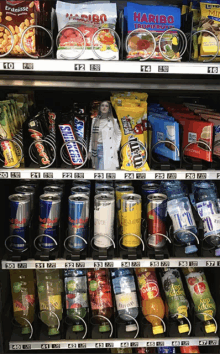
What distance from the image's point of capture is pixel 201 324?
190 centimetres

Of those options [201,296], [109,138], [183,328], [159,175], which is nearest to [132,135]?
[109,138]

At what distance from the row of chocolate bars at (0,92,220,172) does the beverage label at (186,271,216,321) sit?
64 centimetres

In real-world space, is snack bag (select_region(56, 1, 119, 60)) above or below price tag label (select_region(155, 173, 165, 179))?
above

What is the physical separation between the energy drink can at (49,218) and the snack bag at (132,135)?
1.22ft

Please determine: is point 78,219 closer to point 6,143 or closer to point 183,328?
point 6,143

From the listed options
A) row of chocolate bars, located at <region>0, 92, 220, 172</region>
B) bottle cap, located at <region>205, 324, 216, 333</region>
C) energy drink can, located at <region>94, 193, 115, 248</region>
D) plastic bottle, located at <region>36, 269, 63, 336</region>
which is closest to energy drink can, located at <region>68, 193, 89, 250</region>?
energy drink can, located at <region>94, 193, 115, 248</region>

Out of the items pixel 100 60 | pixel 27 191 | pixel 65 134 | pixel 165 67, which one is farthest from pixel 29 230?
pixel 165 67

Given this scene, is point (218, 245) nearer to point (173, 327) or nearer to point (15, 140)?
point (173, 327)

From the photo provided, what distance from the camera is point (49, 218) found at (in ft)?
5.54

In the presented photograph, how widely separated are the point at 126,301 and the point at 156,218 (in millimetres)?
471

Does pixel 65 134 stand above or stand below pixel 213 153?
above

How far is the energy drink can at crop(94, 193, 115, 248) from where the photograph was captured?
1.65 meters

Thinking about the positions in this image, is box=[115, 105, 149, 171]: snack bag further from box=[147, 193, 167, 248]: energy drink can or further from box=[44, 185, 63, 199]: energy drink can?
box=[44, 185, 63, 199]: energy drink can

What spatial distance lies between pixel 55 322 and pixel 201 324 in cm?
79
